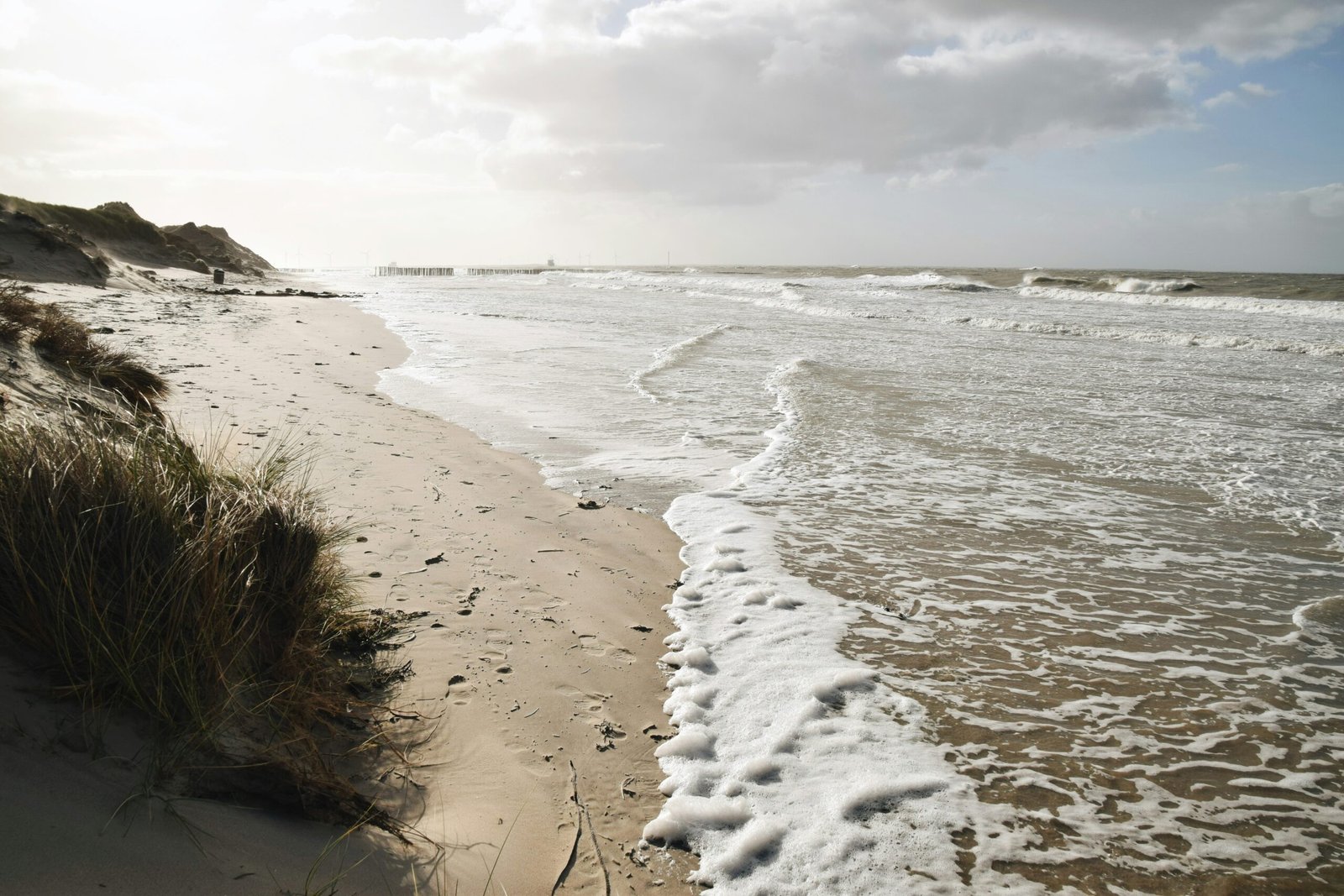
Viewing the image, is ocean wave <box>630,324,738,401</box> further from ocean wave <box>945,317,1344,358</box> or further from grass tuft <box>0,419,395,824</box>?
ocean wave <box>945,317,1344,358</box>

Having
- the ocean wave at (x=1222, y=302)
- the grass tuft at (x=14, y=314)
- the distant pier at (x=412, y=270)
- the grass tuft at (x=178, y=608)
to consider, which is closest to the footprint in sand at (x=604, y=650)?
the grass tuft at (x=178, y=608)

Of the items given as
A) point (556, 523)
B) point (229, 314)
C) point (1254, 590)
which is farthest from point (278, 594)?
point (229, 314)

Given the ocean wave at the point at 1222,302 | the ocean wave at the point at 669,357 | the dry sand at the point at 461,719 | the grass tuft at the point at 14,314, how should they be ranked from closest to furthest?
the dry sand at the point at 461,719
the grass tuft at the point at 14,314
the ocean wave at the point at 669,357
the ocean wave at the point at 1222,302

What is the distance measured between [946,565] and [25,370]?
6697mm

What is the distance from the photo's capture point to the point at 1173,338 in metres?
19.9

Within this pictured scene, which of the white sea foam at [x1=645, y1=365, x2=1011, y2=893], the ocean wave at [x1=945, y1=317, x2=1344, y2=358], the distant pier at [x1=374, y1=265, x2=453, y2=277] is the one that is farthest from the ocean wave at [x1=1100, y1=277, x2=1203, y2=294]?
the distant pier at [x1=374, y1=265, x2=453, y2=277]

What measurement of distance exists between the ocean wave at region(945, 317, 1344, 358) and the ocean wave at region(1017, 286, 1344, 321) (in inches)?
443

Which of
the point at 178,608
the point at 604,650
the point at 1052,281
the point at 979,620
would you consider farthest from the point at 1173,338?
the point at 1052,281

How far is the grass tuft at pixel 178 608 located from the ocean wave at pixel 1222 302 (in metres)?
35.1

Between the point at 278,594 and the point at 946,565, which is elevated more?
the point at 278,594

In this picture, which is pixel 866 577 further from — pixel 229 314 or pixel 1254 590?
pixel 229 314

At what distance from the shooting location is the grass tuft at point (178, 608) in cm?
200

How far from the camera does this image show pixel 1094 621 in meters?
4.15

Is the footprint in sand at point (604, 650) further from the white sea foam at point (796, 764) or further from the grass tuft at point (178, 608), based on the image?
the grass tuft at point (178, 608)
